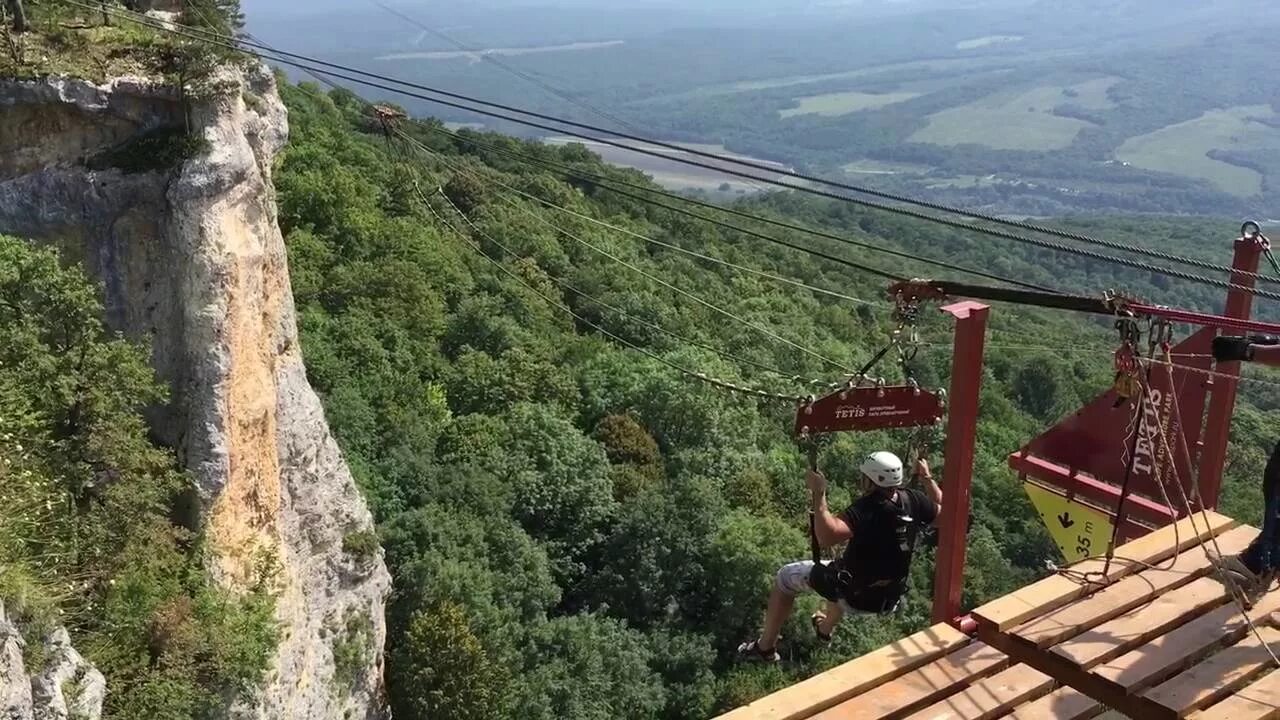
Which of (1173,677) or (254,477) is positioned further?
(254,477)

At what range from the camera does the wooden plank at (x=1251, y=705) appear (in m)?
5.32

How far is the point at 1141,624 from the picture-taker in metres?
6.23

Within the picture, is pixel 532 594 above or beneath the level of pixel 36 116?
beneath

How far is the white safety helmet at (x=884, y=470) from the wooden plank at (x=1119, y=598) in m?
1.40

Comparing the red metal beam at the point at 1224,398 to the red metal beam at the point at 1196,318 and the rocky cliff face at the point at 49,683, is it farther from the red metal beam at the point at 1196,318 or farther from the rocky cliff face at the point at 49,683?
the rocky cliff face at the point at 49,683

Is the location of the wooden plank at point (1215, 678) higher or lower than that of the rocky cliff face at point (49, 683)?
higher

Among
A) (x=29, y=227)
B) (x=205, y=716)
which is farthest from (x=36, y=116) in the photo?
(x=205, y=716)

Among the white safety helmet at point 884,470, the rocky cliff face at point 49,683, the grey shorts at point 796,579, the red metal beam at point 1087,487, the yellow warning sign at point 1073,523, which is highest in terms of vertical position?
the white safety helmet at point 884,470

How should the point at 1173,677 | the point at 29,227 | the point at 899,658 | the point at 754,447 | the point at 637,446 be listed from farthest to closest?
the point at 754,447 → the point at 637,446 → the point at 29,227 → the point at 899,658 → the point at 1173,677

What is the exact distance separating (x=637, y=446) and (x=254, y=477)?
18.6 meters

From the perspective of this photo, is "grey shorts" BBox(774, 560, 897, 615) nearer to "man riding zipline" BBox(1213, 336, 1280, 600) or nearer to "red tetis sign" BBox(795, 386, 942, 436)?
Result: "red tetis sign" BBox(795, 386, 942, 436)

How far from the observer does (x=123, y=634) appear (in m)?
12.3

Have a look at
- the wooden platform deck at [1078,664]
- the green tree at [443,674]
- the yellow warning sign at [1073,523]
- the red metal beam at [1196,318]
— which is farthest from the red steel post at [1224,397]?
the green tree at [443,674]

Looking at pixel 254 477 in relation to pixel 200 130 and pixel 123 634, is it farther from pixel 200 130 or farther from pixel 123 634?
pixel 200 130
